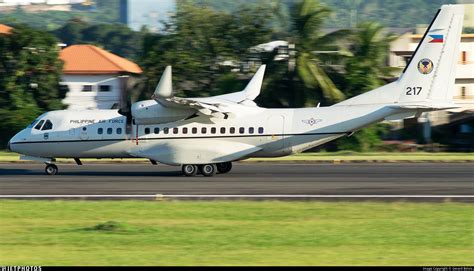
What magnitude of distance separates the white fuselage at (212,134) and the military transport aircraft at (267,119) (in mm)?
37

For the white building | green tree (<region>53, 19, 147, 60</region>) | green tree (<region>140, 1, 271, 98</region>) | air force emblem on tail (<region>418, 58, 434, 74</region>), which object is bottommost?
green tree (<region>53, 19, 147, 60</region>)

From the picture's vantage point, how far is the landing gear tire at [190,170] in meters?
31.8

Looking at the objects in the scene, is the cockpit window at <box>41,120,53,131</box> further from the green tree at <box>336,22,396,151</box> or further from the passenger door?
the green tree at <box>336,22,396,151</box>

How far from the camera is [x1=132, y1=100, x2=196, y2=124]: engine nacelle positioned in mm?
31391

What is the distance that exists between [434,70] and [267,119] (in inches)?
257

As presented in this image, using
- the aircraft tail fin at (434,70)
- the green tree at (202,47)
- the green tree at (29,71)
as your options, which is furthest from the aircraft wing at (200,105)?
the green tree at (29,71)

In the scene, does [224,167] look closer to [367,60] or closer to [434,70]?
[434,70]

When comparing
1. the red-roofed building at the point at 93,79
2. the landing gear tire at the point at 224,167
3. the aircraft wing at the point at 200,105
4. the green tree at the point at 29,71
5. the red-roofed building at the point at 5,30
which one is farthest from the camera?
the red-roofed building at the point at 93,79

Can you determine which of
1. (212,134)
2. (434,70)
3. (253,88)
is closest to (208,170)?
(212,134)

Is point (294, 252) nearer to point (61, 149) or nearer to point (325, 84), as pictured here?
point (61, 149)

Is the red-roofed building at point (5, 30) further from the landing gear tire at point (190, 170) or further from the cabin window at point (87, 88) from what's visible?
the landing gear tire at point (190, 170)

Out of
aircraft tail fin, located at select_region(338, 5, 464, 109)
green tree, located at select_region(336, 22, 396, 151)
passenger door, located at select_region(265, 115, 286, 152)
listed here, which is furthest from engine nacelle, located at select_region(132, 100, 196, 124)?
green tree, located at select_region(336, 22, 396, 151)

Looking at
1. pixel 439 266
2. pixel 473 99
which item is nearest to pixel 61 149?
pixel 439 266

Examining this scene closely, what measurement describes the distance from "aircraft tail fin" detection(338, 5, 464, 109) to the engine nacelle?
7117mm
